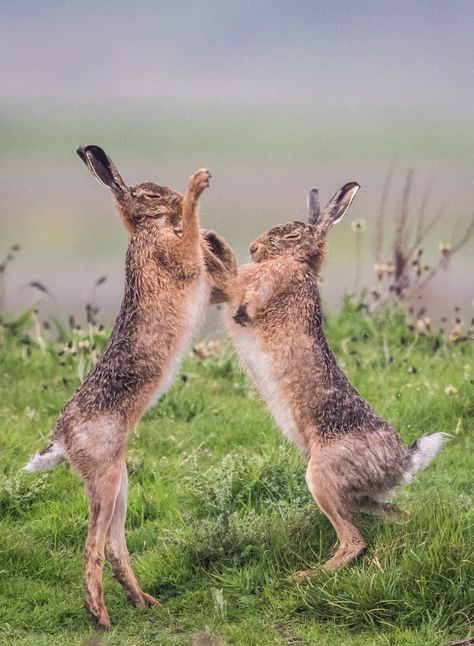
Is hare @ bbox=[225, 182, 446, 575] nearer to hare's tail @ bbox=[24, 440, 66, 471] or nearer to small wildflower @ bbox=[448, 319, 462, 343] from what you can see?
hare's tail @ bbox=[24, 440, 66, 471]

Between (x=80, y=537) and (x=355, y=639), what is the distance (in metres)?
2.22

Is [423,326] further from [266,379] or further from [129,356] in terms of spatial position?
[129,356]

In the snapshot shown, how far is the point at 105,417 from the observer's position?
6.65 meters

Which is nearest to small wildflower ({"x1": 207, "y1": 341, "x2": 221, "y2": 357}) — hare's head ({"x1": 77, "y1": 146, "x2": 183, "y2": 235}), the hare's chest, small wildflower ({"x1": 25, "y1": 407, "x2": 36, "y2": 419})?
small wildflower ({"x1": 25, "y1": 407, "x2": 36, "y2": 419})

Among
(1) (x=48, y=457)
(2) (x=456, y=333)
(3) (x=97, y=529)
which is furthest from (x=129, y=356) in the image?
(2) (x=456, y=333)

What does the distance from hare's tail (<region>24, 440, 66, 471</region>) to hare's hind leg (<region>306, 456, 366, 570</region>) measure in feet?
4.59

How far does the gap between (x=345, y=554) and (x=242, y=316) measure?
59.0 inches

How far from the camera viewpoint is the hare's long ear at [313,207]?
7.77m

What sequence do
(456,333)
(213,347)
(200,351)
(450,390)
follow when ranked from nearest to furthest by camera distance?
(450,390), (200,351), (213,347), (456,333)

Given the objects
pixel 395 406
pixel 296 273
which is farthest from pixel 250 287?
pixel 395 406

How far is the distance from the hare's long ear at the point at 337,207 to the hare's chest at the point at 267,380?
0.91 metres

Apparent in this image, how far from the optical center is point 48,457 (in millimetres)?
→ 6824

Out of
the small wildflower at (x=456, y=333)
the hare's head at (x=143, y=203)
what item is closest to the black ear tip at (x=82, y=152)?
the hare's head at (x=143, y=203)

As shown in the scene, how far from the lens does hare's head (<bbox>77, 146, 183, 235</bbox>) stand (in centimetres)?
706
